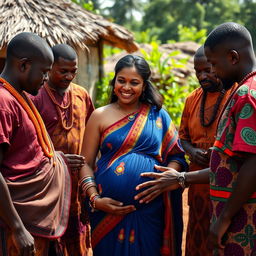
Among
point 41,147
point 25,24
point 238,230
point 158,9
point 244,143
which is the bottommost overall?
point 238,230

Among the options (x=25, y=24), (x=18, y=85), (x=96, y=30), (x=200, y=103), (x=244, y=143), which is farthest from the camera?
(x=96, y=30)

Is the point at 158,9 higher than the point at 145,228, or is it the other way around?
the point at 158,9

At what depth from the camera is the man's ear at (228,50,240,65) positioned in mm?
2545

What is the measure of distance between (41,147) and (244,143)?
1295 millimetres

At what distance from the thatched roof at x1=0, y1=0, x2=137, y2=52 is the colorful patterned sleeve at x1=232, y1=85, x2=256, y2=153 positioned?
16.8ft

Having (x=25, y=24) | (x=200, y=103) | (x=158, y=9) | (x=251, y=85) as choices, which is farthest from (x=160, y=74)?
(x=158, y=9)

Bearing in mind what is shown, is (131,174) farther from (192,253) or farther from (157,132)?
(192,253)

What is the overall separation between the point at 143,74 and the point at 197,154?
31.5 inches

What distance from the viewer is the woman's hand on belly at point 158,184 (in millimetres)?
3406

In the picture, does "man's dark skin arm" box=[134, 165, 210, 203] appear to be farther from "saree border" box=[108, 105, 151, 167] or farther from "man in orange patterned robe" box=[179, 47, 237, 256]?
"man in orange patterned robe" box=[179, 47, 237, 256]

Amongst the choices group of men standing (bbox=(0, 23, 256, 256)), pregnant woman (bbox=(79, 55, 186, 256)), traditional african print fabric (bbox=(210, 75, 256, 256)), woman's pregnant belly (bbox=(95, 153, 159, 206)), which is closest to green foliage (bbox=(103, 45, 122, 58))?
pregnant woman (bbox=(79, 55, 186, 256))

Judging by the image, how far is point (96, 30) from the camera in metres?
8.39

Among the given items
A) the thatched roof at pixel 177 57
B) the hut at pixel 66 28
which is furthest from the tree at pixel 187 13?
the hut at pixel 66 28

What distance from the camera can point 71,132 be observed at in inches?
162
